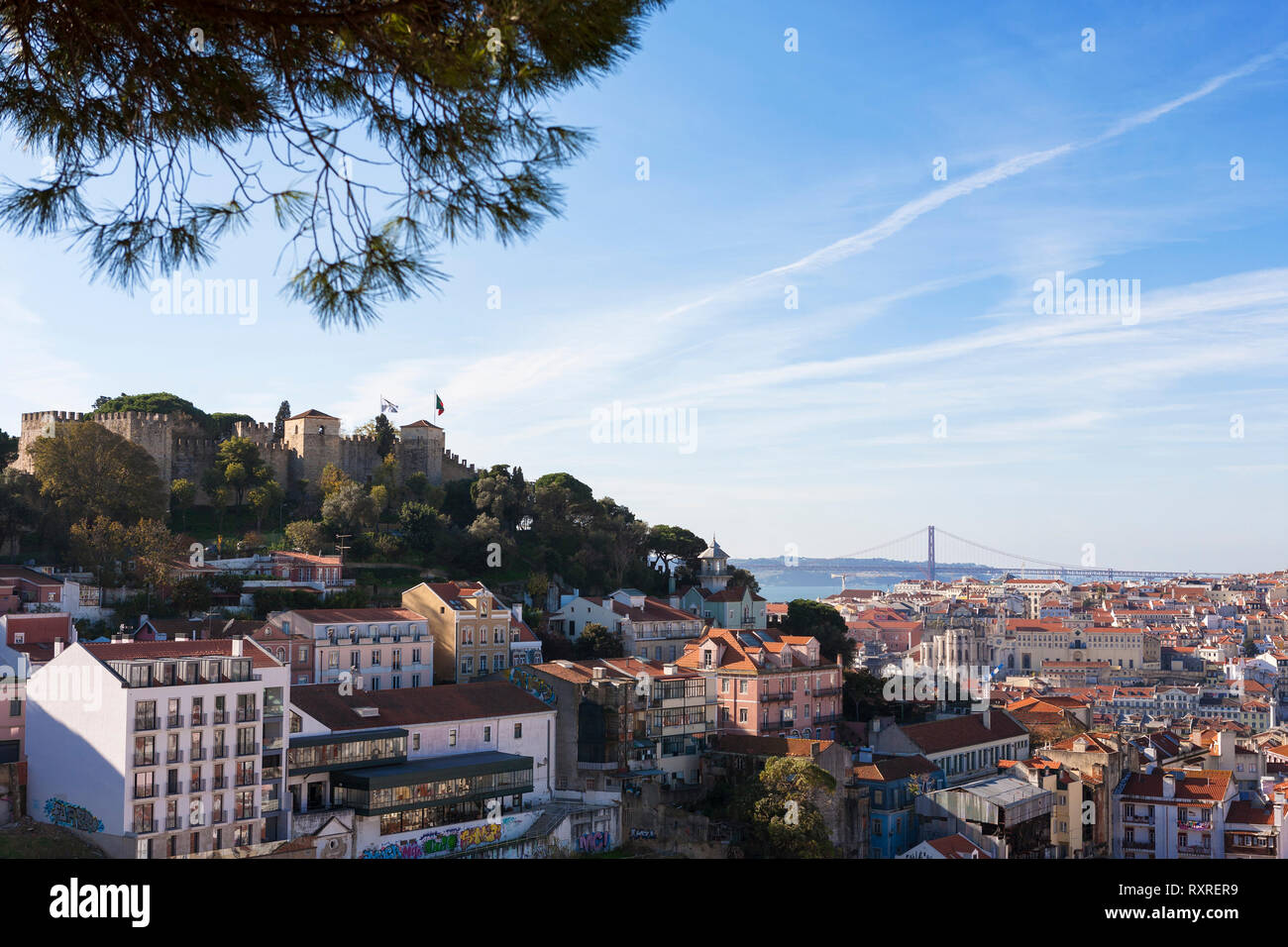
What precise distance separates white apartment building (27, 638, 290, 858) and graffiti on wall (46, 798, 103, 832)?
0.02 m

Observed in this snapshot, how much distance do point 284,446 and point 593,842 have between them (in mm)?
24652

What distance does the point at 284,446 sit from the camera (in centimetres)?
4469

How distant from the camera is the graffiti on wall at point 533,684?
2828 cm

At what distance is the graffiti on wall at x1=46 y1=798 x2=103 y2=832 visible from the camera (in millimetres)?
20312

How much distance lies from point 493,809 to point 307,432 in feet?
77.6

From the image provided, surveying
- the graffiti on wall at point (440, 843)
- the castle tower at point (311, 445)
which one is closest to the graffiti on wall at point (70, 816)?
the graffiti on wall at point (440, 843)

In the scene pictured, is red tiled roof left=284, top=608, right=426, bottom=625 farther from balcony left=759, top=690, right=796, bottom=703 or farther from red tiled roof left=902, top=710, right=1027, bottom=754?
red tiled roof left=902, top=710, right=1027, bottom=754

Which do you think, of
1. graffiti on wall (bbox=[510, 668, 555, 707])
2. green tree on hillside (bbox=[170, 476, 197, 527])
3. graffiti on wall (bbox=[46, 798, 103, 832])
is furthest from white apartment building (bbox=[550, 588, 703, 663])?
graffiti on wall (bbox=[46, 798, 103, 832])

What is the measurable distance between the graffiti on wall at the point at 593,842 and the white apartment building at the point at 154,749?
250 inches

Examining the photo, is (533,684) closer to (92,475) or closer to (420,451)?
(92,475)

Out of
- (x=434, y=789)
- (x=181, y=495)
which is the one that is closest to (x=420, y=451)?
(x=181, y=495)

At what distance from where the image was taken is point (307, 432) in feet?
145
